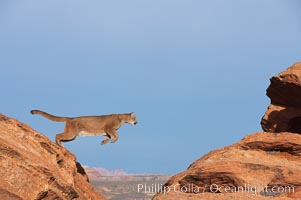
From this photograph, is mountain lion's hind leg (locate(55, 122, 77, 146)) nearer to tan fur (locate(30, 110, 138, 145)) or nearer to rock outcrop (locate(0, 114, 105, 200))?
tan fur (locate(30, 110, 138, 145))

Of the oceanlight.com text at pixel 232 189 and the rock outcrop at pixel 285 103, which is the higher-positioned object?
the rock outcrop at pixel 285 103

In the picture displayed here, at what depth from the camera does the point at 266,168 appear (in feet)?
55.8

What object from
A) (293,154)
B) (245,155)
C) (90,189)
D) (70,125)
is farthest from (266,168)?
(70,125)

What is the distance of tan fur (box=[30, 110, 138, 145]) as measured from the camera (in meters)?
22.8

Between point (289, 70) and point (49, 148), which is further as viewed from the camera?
point (289, 70)

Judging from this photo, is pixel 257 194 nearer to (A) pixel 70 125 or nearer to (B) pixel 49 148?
(B) pixel 49 148

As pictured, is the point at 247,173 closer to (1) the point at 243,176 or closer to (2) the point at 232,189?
(1) the point at 243,176

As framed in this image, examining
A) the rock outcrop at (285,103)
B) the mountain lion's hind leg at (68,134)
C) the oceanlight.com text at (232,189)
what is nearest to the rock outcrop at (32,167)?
the oceanlight.com text at (232,189)

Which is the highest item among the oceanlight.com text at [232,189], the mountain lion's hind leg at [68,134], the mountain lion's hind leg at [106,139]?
the mountain lion's hind leg at [106,139]

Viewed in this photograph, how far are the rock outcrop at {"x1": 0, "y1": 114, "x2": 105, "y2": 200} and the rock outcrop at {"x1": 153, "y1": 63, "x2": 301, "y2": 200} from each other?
2507 mm

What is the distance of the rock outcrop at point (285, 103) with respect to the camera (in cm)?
2211

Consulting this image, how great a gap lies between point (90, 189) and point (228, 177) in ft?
13.4

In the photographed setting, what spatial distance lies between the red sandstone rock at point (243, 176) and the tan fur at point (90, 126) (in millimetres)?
6056

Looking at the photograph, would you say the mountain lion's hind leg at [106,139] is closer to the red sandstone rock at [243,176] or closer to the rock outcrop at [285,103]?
the rock outcrop at [285,103]
